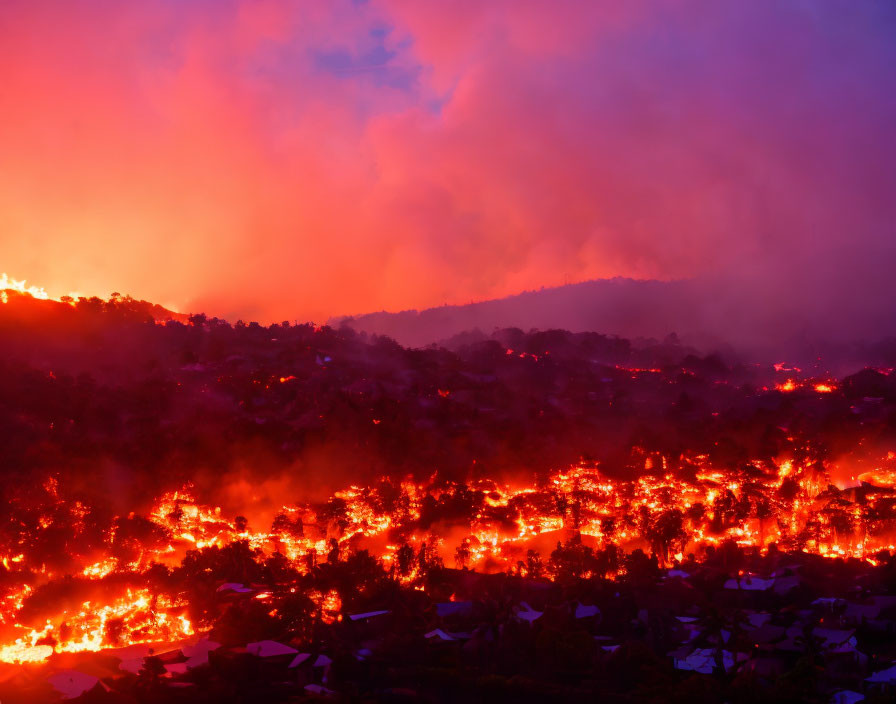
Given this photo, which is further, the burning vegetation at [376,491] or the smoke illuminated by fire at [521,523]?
the smoke illuminated by fire at [521,523]

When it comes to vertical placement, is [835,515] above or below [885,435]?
below

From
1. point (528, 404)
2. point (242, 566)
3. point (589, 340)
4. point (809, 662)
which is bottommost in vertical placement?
point (809, 662)

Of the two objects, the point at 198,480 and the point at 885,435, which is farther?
the point at 885,435

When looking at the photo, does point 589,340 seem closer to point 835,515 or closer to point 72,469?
point 835,515

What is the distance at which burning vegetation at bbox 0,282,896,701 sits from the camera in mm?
13461

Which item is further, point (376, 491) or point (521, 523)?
point (376, 491)

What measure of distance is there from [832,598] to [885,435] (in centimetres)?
1137

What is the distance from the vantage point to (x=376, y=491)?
19125 millimetres

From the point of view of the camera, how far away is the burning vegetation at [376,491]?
13.5 metres

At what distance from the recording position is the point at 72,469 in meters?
17.8

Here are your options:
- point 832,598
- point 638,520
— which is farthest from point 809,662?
point 638,520

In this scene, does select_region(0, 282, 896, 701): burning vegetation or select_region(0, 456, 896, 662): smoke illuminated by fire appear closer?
select_region(0, 282, 896, 701): burning vegetation

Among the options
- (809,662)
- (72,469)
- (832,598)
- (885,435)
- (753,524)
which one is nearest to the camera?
(809,662)

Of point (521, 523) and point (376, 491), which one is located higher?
point (376, 491)
